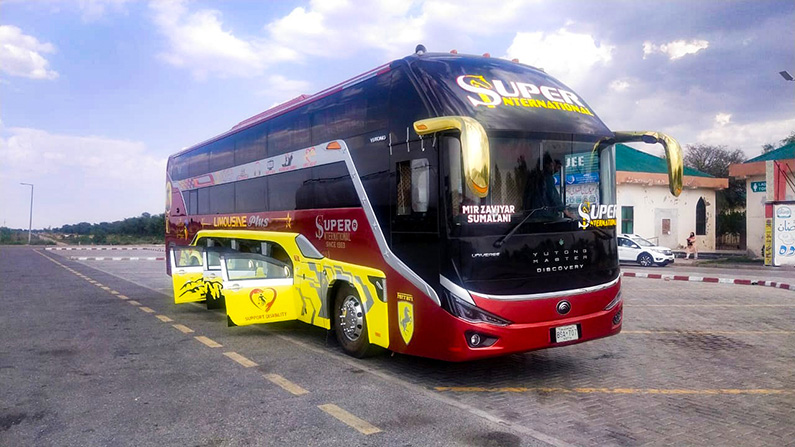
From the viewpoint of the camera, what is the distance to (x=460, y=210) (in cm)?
611

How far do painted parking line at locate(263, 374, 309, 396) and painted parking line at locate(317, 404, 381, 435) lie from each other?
58 centimetres

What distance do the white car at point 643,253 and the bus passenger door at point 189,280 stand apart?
1875 cm

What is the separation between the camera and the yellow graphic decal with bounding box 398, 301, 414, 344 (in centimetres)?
666

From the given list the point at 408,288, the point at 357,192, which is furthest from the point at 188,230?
the point at 408,288

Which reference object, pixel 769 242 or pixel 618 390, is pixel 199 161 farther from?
pixel 769 242

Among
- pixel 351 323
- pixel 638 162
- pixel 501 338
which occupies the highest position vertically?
pixel 638 162

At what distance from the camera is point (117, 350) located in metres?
8.50

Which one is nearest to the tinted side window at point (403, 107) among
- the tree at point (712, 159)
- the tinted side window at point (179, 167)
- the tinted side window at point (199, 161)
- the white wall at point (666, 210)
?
the tinted side window at point (199, 161)

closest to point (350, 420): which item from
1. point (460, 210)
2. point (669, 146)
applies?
point (460, 210)

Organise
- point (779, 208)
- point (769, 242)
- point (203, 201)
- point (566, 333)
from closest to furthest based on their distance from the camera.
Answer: point (566, 333) < point (203, 201) < point (779, 208) < point (769, 242)

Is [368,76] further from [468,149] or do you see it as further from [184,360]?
[184,360]

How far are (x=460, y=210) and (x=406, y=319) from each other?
1.43 m

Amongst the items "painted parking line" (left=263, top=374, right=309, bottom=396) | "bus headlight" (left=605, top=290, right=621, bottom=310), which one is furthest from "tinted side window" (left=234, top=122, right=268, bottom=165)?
"bus headlight" (left=605, top=290, right=621, bottom=310)

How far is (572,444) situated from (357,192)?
13.0 ft
